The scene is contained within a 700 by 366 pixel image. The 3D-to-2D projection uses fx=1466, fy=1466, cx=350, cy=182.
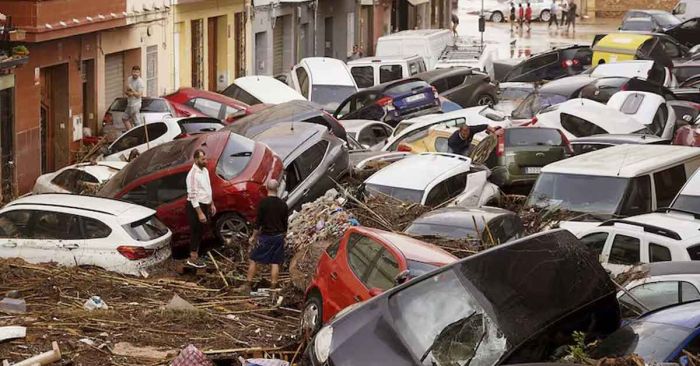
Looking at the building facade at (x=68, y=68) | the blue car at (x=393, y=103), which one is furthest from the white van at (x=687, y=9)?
the building facade at (x=68, y=68)

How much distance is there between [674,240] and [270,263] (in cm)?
460

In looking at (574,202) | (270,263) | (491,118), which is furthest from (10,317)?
(491,118)

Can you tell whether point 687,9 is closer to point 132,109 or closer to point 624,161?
point 132,109

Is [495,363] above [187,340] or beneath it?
above

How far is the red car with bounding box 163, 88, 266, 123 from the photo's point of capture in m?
29.6

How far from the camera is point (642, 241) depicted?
54.7ft

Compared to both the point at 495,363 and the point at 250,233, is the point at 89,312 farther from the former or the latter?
the point at 495,363

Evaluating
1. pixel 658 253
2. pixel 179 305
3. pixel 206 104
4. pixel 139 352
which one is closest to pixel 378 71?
pixel 206 104

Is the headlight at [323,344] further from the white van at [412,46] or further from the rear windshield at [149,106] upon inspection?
the white van at [412,46]

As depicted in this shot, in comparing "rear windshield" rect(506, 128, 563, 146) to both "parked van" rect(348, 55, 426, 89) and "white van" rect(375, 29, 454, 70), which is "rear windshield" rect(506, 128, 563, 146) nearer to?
"parked van" rect(348, 55, 426, 89)

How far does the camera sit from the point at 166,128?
25.7m

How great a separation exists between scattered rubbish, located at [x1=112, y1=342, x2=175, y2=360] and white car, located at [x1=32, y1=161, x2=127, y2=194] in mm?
8612

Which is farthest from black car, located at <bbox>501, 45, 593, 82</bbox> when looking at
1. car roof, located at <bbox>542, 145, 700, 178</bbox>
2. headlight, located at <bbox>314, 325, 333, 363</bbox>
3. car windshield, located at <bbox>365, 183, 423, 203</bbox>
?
headlight, located at <bbox>314, 325, 333, 363</bbox>

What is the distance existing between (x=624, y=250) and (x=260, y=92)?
1631 cm
